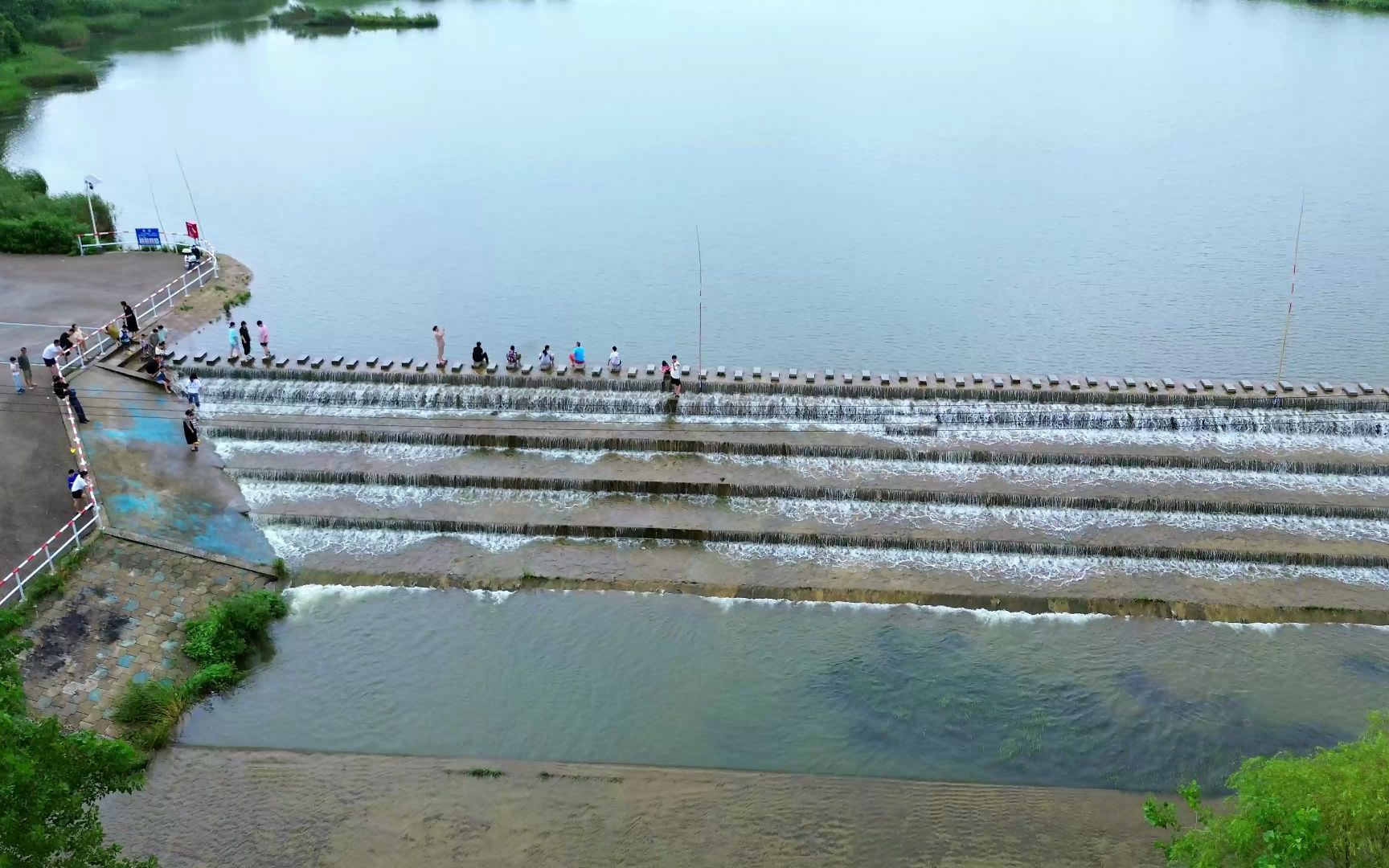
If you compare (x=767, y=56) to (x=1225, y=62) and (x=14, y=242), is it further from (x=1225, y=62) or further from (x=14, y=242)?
(x=14, y=242)

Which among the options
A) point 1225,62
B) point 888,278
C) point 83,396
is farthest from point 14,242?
point 1225,62

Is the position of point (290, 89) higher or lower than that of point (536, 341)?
higher

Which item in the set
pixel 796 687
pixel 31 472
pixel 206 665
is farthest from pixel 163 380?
pixel 796 687

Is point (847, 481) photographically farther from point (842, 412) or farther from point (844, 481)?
point (842, 412)

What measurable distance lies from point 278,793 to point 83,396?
16.7m

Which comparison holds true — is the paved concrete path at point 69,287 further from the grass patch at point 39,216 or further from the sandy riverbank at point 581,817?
the sandy riverbank at point 581,817

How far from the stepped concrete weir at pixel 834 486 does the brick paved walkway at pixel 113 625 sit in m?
2.39

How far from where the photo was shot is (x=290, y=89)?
75.6 meters

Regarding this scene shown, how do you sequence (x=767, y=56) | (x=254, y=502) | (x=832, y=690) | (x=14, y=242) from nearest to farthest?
(x=832, y=690)
(x=254, y=502)
(x=14, y=242)
(x=767, y=56)

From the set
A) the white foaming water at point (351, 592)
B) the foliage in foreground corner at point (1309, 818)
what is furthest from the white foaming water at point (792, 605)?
the foliage in foreground corner at point (1309, 818)

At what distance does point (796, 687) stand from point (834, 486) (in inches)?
288

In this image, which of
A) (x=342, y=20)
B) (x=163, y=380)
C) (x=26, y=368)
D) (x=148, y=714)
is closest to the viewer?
(x=148, y=714)

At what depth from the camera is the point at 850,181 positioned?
54.7 m

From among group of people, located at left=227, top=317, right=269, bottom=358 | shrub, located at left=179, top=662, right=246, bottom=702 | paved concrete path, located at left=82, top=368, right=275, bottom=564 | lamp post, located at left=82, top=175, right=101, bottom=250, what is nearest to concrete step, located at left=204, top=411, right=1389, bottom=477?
paved concrete path, located at left=82, top=368, right=275, bottom=564
